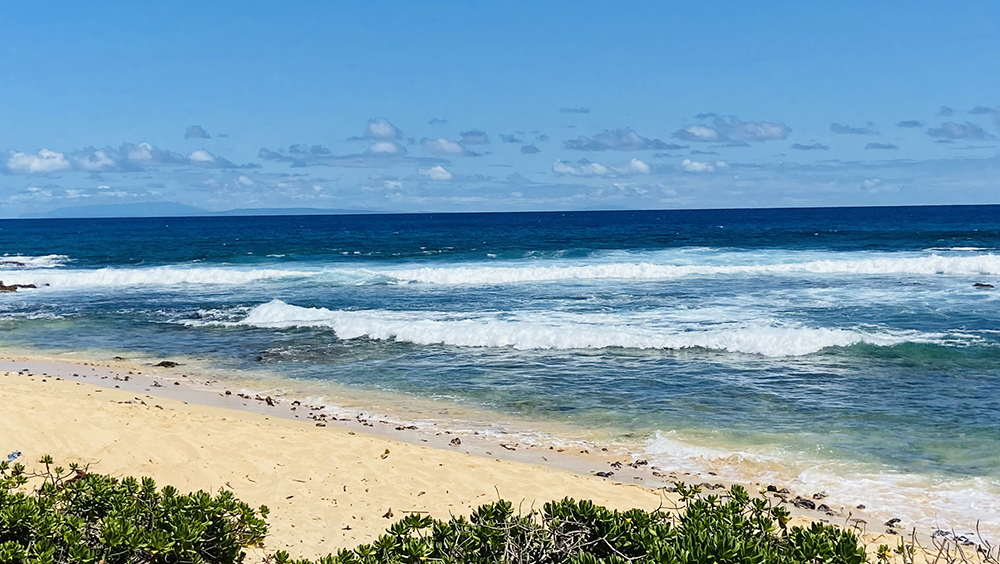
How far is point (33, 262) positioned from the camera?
41.9 m

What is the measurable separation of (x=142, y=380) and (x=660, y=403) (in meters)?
9.08

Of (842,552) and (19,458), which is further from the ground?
(842,552)

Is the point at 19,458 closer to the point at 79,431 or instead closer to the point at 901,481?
the point at 79,431

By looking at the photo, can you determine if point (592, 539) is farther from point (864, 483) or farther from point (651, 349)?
point (651, 349)

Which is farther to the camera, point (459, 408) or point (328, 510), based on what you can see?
point (459, 408)

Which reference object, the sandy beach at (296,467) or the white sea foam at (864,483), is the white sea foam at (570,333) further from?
the sandy beach at (296,467)

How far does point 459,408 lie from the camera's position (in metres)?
11.5

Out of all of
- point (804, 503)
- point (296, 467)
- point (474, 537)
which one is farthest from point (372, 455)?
point (804, 503)

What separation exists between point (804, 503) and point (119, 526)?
20.1 feet

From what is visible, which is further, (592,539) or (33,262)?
(33,262)

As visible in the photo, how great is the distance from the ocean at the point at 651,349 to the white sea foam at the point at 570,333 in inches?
2.8

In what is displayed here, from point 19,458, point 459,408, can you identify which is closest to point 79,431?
point 19,458

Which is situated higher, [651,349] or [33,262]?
[33,262]

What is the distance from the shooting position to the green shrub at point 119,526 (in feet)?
14.9
